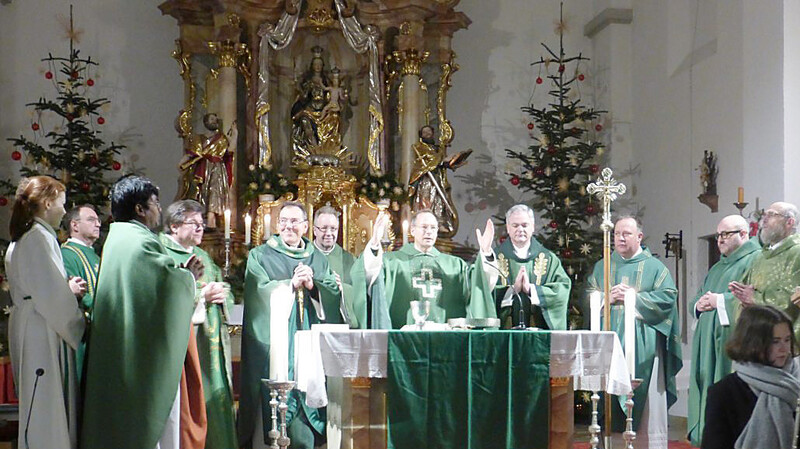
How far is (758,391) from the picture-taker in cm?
388

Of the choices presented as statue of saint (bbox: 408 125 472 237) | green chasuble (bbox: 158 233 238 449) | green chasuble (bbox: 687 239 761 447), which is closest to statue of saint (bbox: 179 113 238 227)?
statue of saint (bbox: 408 125 472 237)

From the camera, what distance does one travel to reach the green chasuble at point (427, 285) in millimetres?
7859

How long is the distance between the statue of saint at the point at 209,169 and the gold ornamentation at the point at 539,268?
14.3 ft

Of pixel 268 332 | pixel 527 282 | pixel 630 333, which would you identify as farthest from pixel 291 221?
pixel 630 333

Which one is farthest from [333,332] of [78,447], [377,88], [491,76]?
[491,76]

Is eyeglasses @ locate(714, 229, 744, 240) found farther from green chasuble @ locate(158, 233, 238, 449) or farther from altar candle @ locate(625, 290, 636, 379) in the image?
green chasuble @ locate(158, 233, 238, 449)

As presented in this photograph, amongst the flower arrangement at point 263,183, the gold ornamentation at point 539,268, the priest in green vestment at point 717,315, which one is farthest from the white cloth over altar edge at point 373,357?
the flower arrangement at point 263,183

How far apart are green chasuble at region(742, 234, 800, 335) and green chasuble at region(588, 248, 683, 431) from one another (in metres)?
0.77

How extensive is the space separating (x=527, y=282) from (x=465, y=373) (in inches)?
61.4

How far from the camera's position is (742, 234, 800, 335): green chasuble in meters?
7.71

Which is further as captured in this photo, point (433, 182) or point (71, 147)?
point (433, 182)

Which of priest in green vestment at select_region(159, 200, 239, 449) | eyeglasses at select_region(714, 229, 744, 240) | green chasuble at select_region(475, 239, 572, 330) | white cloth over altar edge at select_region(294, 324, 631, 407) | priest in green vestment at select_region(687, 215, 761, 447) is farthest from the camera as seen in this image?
eyeglasses at select_region(714, 229, 744, 240)

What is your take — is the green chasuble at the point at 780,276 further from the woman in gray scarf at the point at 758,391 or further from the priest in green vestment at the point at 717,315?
the woman in gray scarf at the point at 758,391

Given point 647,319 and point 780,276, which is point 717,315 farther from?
point 780,276
